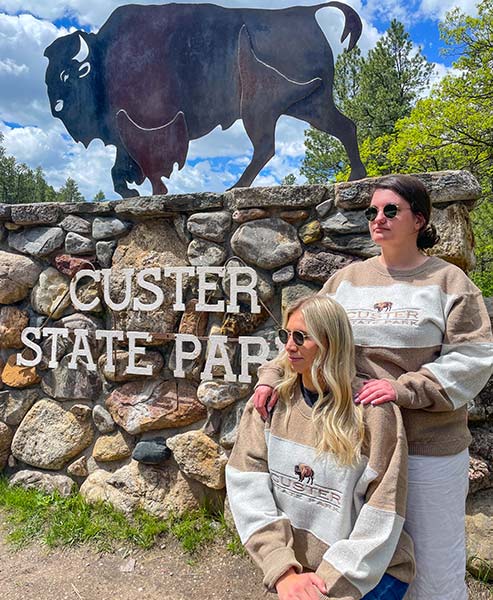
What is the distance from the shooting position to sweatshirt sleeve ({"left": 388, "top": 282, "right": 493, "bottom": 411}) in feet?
3.79

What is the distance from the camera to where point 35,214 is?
8.47 feet

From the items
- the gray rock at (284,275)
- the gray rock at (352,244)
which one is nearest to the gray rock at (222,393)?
the gray rock at (284,275)

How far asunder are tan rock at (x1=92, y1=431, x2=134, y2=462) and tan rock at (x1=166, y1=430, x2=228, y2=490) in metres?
0.30

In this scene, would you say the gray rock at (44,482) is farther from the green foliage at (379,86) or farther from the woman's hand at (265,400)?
the green foliage at (379,86)

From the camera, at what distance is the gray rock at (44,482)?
2.55 metres

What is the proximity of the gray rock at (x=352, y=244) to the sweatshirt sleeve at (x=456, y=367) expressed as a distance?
808 mm

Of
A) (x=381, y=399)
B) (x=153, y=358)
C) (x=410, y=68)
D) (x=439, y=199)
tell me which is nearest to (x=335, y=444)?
(x=381, y=399)

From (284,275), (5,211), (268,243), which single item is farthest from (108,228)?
(284,275)

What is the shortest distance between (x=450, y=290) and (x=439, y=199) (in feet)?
2.64

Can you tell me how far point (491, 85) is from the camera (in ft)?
20.7

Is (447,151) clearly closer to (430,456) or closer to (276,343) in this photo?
(276,343)

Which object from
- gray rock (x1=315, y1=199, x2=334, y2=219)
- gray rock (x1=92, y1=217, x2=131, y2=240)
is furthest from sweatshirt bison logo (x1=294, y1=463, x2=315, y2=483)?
gray rock (x1=92, y1=217, x2=131, y2=240)

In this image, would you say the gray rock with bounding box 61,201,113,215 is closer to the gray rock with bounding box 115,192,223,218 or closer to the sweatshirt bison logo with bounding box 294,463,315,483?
the gray rock with bounding box 115,192,223,218

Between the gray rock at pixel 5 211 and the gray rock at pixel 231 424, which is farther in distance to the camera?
the gray rock at pixel 5 211
